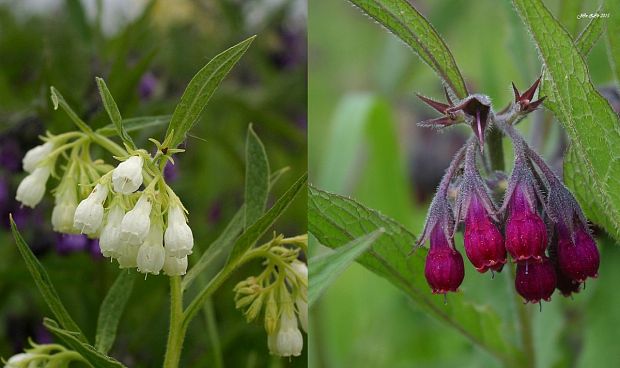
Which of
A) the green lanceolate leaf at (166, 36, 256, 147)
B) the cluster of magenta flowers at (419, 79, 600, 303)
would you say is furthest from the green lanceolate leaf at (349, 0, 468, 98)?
the green lanceolate leaf at (166, 36, 256, 147)

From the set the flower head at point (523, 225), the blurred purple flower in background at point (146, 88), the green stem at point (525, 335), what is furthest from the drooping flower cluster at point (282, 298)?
the blurred purple flower in background at point (146, 88)

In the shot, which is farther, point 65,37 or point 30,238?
point 65,37

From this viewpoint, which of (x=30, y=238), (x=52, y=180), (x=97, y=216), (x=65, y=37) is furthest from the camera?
(x=65, y=37)

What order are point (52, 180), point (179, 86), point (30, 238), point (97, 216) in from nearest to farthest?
point (97, 216)
point (52, 180)
point (30, 238)
point (179, 86)

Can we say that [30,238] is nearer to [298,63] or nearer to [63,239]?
[63,239]

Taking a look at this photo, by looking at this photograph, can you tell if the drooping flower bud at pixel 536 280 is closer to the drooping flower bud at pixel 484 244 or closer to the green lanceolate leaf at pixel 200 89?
the drooping flower bud at pixel 484 244

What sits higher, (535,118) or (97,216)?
(535,118)

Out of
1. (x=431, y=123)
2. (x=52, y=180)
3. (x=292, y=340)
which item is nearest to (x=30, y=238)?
(x=52, y=180)

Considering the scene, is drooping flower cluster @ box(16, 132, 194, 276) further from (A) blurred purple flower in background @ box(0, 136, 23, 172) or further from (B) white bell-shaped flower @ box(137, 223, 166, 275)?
(A) blurred purple flower in background @ box(0, 136, 23, 172)
